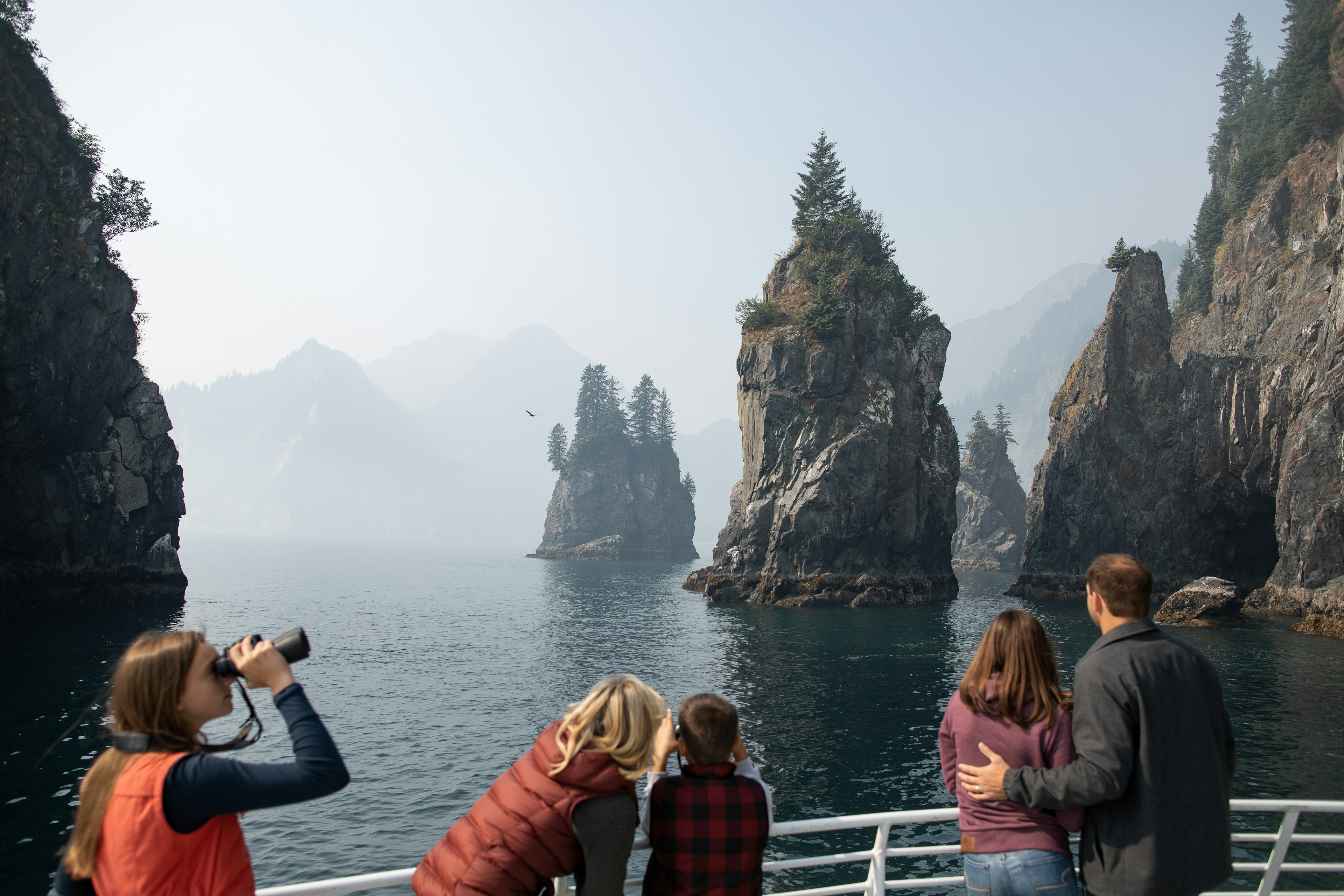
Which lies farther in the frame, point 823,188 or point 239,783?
point 823,188

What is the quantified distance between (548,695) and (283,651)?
25646 millimetres

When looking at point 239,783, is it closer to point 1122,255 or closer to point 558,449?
point 1122,255

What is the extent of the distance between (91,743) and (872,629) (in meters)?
35.1

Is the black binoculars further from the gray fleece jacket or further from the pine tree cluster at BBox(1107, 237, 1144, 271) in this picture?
the pine tree cluster at BBox(1107, 237, 1144, 271)

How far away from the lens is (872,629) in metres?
42.1

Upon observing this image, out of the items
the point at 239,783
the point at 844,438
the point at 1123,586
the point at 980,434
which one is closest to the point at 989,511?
the point at 980,434

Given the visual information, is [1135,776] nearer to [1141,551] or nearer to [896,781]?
[896,781]

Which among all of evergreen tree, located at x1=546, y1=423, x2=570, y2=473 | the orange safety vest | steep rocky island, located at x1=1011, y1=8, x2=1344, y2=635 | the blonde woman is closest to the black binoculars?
the orange safety vest

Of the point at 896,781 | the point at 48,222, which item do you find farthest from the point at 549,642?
the point at 48,222

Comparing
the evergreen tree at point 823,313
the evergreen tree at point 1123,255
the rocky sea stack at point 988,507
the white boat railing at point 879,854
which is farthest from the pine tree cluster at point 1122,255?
the white boat railing at point 879,854

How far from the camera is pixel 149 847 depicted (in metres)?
2.62

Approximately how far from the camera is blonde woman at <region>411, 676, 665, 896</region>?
325 centimetres

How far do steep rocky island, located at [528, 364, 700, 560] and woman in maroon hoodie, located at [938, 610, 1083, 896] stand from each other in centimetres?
11973

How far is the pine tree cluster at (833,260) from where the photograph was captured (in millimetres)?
60750
